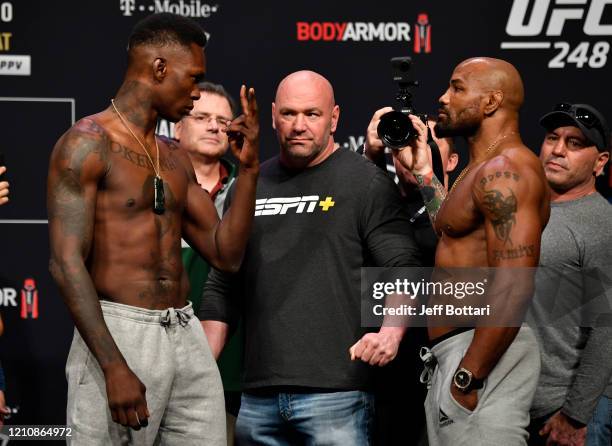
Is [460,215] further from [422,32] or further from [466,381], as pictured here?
[422,32]

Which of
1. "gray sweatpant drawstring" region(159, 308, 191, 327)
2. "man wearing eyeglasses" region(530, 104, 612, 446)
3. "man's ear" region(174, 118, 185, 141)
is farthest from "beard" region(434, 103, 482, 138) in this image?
"man's ear" region(174, 118, 185, 141)

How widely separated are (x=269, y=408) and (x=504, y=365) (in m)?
0.79

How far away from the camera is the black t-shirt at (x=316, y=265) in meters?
2.97

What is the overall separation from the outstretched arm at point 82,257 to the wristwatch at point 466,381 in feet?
2.61

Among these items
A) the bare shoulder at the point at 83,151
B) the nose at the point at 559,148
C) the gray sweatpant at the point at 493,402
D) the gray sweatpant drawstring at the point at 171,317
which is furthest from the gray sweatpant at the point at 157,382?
the nose at the point at 559,148

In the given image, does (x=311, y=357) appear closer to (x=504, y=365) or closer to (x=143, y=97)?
(x=504, y=365)

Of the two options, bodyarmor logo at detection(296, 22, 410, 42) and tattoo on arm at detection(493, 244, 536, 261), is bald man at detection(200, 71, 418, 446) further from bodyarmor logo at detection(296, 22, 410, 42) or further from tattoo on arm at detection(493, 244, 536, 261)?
bodyarmor logo at detection(296, 22, 410, 42)

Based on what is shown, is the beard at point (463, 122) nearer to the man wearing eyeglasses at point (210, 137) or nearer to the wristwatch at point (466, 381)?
the wristwatch at point (466, 381)

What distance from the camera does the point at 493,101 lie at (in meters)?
2.79

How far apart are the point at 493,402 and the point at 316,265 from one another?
732mm

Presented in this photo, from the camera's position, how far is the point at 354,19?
3.95 m

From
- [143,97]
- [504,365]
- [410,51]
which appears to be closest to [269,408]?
[504,365]

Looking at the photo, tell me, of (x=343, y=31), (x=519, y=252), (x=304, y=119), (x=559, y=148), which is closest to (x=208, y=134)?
(x=343, y=31)

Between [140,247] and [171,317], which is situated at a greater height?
[140,247]
